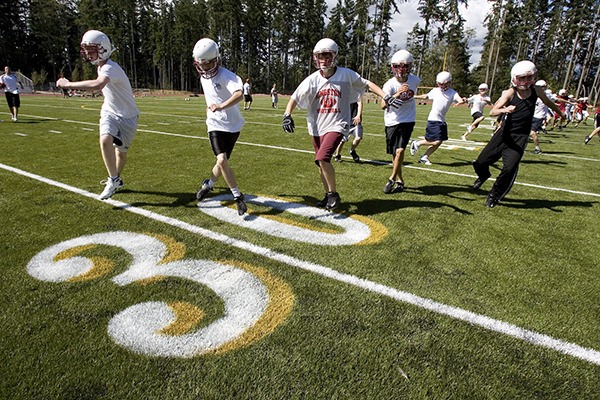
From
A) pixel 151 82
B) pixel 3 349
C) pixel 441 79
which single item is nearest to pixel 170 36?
pixel 151 82

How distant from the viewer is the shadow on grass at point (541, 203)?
5.64m

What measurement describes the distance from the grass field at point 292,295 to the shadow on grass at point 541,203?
5cm

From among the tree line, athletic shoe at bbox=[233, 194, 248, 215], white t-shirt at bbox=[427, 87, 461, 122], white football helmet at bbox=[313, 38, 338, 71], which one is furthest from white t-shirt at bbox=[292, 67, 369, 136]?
the tree line

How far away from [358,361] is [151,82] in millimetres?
98114

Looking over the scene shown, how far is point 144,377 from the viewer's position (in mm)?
2061

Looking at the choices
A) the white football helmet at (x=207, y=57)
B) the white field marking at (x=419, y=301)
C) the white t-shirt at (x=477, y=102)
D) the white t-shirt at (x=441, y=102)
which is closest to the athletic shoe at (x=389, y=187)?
the white field marking at (x=419, y=301)

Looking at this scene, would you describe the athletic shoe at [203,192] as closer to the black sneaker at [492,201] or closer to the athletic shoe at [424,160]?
the black sneaker at [492,201]

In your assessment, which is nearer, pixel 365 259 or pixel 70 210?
pixel 365 259

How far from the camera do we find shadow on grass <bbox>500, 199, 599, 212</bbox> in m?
5.64

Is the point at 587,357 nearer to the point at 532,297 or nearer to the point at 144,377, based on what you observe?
the point at 532,297

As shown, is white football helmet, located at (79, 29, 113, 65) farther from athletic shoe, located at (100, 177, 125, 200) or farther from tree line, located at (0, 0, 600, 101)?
tree line, located at (0, 0, 600, 101)

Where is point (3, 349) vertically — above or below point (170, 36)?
below

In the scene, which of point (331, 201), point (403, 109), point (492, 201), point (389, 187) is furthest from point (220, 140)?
point (492, 201)

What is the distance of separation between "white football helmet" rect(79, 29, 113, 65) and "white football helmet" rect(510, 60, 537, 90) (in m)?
5.43
